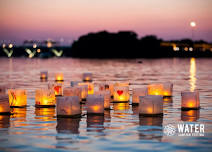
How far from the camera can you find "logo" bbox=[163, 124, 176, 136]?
1494cm

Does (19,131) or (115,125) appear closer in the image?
(19,131)

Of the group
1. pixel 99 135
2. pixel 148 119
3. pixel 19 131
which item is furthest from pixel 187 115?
pixel 19 131

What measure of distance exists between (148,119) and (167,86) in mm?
9272

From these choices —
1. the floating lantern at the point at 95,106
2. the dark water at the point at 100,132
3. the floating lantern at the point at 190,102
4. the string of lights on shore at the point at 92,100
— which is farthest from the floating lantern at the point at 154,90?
the floating lantern at the point at 95,106

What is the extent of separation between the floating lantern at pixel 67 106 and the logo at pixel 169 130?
3.98 meters

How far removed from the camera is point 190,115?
19000 millimetres

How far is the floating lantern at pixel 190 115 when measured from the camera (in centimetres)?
1789

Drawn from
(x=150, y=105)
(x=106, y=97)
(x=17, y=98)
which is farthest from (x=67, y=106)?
(x=17, y=98)

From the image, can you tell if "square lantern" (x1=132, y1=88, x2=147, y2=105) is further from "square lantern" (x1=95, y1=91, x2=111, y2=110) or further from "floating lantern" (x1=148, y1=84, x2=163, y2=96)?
"square lantern" (x1=95, y1=91, x2=111, y2=110)

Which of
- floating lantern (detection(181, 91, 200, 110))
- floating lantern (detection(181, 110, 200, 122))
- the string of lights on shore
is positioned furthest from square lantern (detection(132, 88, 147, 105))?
floating lantern (detection(181, 110, 200, 122))

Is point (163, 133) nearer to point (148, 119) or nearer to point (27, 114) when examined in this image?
point (148, 119)

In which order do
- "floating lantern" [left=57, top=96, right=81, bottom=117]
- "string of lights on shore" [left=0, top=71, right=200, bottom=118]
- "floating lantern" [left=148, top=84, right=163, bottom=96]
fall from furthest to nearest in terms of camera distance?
"floating lantern" [left=148, top=84, right=163, bottom=96], "string of lights on shore" [left=0, top=71, right=200, bottom=118], "floating lantern" [left=57, top=96, right=81, bottom=117]

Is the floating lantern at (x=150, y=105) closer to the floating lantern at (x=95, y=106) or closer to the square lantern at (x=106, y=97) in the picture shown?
the floating lantern at (x=95, y=106)

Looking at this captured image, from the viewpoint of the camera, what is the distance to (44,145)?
13.4m
